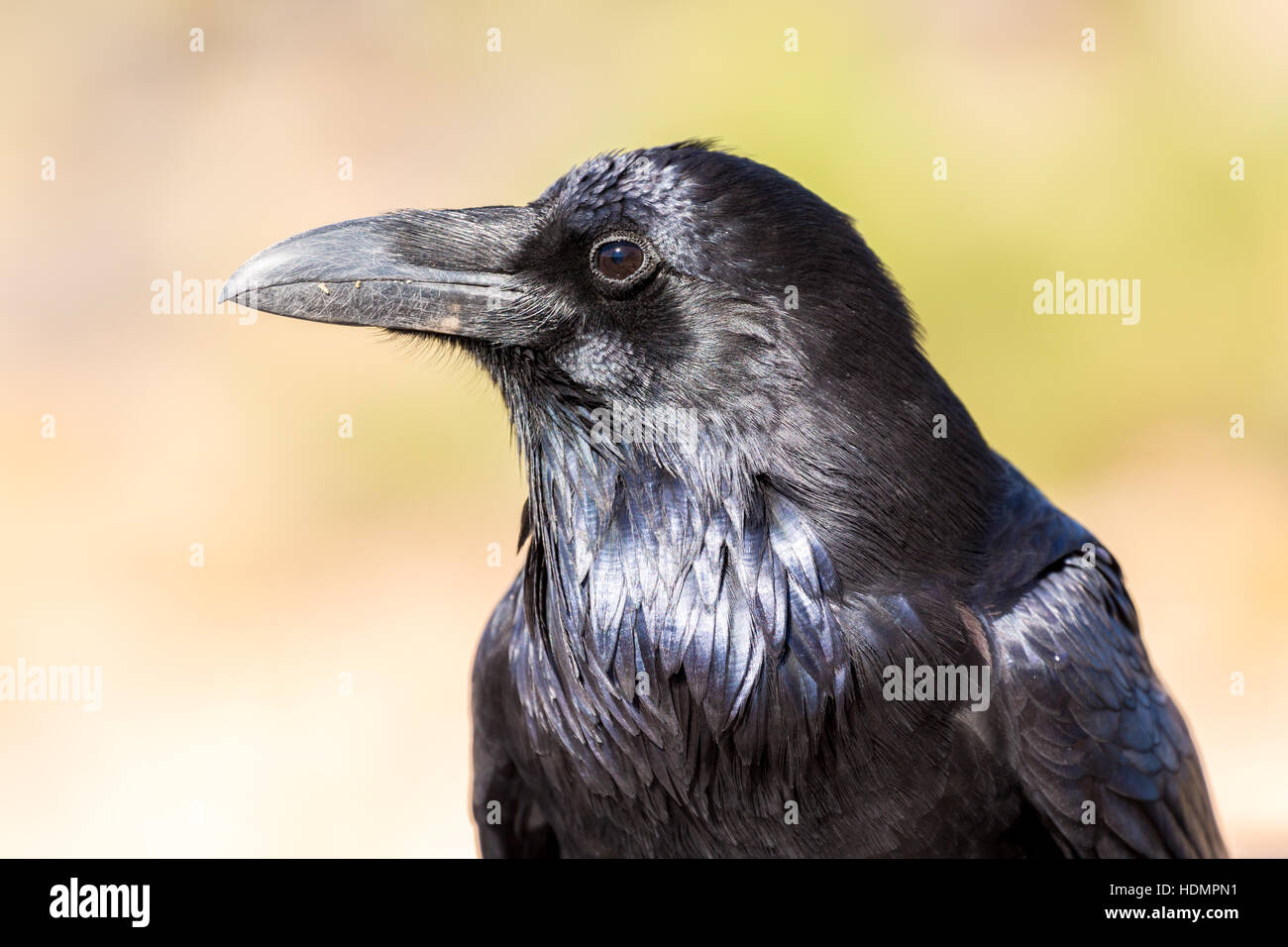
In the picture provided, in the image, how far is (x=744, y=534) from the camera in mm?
3289

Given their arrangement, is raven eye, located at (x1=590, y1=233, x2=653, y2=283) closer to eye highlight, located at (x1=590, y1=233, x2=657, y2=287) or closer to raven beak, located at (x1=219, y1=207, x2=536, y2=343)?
eye highlight, located at (x1=590, y1=233, x2=657, y2=287)

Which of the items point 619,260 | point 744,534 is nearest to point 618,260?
point 619,260

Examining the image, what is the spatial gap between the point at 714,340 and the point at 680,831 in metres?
1.35

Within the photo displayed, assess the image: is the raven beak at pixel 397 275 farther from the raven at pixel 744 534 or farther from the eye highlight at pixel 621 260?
the eye highlight at pixel 621 260

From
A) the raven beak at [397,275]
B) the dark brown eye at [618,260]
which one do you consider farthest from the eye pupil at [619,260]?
the raven beak at [397,275]

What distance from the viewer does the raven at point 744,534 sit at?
328 centimetres

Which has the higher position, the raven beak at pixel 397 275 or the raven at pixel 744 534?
the raven beak at pixel 397 275

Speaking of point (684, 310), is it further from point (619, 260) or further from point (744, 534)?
point (744, 534)

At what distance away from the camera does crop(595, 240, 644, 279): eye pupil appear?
3344 mm

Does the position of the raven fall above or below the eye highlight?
below

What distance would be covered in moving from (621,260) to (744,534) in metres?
0.77

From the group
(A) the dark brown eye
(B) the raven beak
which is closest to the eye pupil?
(A) the dark brown eye

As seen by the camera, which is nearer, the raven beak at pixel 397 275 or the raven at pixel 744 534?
the raven at pixel 744 534
